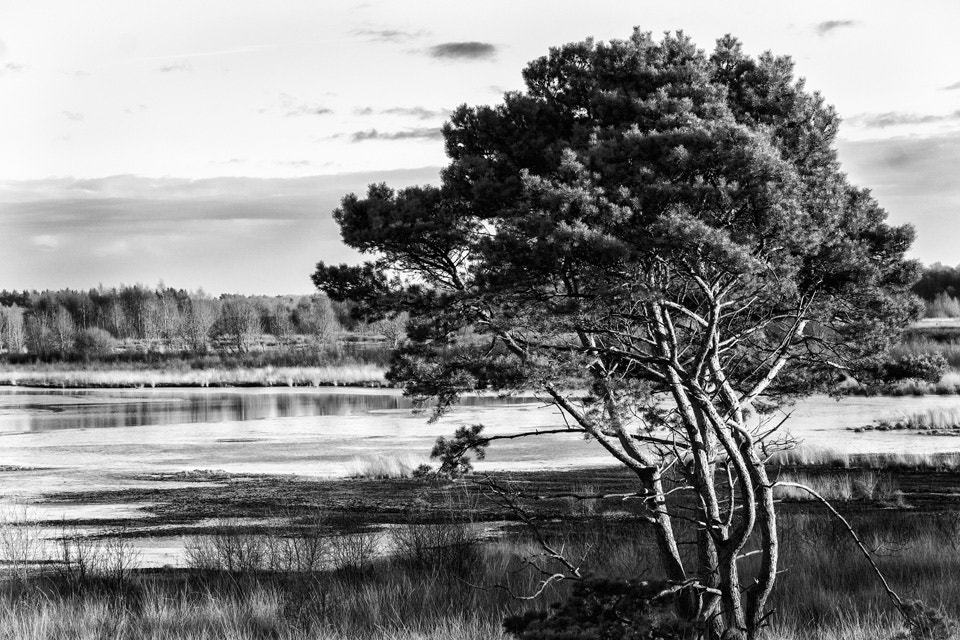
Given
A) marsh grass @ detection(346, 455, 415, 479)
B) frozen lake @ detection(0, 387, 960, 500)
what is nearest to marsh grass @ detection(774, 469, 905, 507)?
frozen lake @ detection(0, 387, 960, 500)

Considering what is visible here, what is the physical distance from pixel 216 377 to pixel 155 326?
2126 inches

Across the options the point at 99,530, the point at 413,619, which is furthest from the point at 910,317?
the point at 99,530

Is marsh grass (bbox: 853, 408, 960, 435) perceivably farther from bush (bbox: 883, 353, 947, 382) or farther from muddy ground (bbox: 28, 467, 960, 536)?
bush (bbox: 883, 353, 947, 382)

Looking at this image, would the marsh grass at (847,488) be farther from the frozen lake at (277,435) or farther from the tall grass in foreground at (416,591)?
the tall grass in foreground at (416,591)

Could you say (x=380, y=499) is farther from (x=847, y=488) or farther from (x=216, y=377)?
(x=216, y=377)

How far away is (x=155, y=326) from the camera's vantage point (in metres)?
99.0

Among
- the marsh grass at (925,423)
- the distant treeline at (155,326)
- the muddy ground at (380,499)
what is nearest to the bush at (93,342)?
the distant treeline at (155,326)

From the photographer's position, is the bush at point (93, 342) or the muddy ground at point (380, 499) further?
the bush at point (93, 342)

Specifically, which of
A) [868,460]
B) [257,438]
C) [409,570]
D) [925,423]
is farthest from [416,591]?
[925,423]

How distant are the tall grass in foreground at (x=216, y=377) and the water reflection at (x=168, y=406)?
3473 millimetres

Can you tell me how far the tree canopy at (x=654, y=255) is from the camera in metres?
6.08

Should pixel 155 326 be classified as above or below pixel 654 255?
above

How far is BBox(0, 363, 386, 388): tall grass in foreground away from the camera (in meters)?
46.2

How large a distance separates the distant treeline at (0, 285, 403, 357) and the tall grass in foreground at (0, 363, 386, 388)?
1325 centimetres
